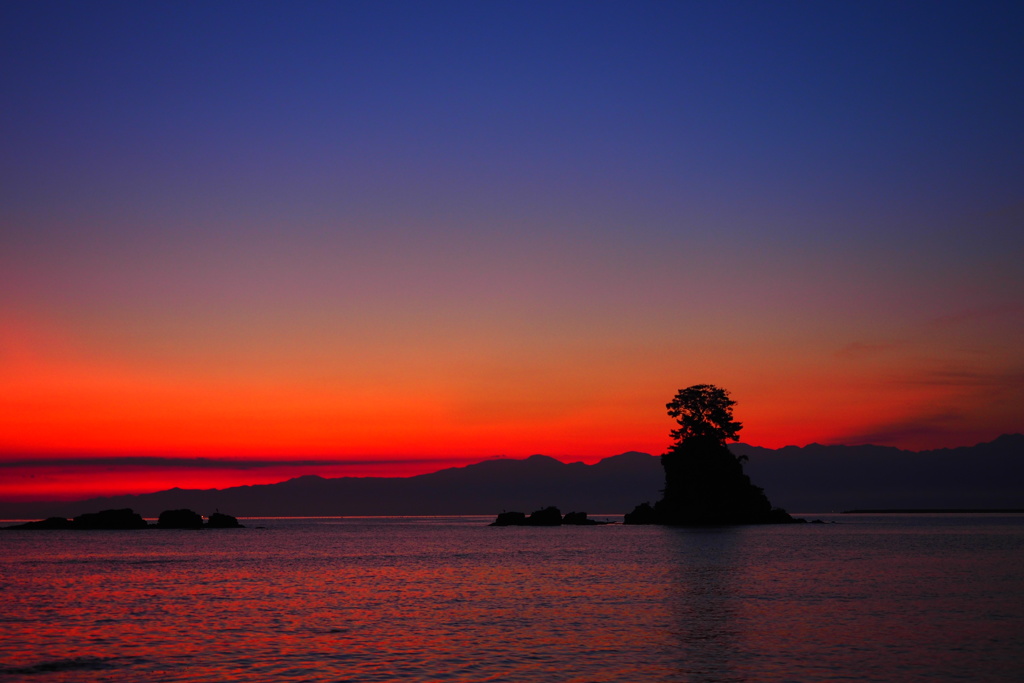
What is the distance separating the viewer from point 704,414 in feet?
501

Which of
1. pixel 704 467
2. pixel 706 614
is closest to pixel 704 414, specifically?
pixel 704 467

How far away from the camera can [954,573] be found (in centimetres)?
6512

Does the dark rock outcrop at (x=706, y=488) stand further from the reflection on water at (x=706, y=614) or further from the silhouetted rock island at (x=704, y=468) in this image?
the reflection on water at (x=706, y=614)

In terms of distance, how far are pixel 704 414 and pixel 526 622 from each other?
387 ft

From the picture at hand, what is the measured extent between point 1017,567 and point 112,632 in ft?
223

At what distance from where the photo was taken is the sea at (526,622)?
28.7 metres

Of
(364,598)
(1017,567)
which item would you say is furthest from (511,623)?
(1017,567)

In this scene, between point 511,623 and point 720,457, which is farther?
point 720,457

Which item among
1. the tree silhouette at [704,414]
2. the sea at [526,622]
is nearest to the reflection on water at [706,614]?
the sea at [526,622]

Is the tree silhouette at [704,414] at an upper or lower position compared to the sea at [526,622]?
upper

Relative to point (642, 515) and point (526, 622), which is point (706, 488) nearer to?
point (642, 515)

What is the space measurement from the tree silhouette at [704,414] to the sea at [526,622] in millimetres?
73053

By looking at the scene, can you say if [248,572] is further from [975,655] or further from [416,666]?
[975,655]

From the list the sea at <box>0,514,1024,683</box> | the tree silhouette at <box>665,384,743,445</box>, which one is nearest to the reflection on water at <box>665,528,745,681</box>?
the sea at <box>0,514,1024,683</box>
